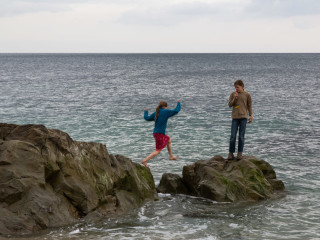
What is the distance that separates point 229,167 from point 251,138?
9397 millimetres

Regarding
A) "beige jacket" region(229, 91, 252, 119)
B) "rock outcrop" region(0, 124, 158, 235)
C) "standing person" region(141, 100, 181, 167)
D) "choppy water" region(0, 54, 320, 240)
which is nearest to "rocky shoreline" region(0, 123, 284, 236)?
"rock outcrop" region(0, 124, 158, 235)

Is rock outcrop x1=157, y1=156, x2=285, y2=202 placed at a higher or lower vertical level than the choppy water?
higher

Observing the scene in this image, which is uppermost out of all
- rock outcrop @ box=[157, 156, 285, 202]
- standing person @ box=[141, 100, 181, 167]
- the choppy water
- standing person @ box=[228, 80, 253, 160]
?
standing person @ box=[228, 80, 253, 160]

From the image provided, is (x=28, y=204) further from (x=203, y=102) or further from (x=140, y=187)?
(x=203, y=102)

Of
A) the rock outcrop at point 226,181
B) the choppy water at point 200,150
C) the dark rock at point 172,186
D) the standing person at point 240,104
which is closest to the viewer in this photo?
the choppy water at point 200,150

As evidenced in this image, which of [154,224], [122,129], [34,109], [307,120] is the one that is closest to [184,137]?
[122,129]

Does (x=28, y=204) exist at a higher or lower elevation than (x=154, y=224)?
higher

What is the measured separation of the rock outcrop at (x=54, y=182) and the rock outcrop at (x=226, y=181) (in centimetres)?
170

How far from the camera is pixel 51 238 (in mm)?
8328

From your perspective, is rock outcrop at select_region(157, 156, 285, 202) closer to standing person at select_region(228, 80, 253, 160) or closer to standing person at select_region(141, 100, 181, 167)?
standing person at select_region(228, 80, 253, 160)

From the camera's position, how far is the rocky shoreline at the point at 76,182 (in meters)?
8.78

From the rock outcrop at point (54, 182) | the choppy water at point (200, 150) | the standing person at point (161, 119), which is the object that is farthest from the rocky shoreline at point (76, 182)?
the standing person at point (161, 119)

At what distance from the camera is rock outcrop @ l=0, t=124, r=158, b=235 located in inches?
344

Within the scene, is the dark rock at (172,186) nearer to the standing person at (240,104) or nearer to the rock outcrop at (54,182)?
the rock outcrop at (54,182)
